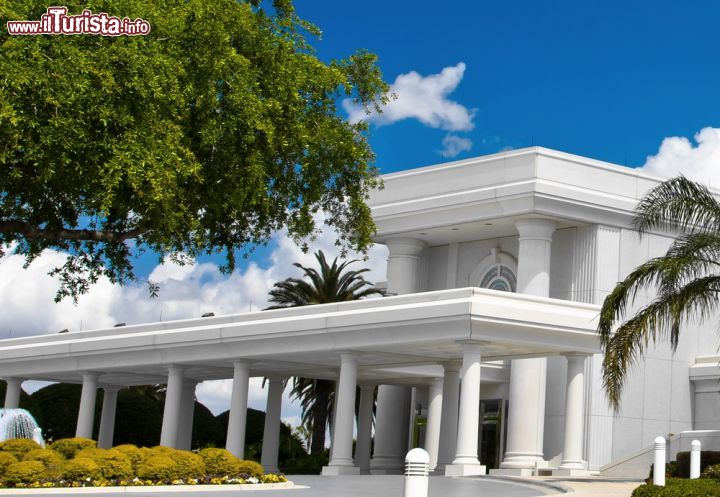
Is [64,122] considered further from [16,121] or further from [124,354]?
[124,354]

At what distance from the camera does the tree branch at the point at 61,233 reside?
69.4 feet

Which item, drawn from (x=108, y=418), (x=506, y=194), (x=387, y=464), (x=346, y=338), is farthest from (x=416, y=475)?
(x=108, y=418)

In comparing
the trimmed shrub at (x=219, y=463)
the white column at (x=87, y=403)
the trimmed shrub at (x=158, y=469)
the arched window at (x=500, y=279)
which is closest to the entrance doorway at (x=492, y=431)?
the arched window at (x=500, y=279)

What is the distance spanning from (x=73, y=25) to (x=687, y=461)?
21.4 m

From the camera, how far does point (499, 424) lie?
46000mm

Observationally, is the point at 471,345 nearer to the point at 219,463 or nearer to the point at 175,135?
the point at 219,463

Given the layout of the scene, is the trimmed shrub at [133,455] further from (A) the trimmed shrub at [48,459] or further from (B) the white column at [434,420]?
(B) the white column at [434,420]

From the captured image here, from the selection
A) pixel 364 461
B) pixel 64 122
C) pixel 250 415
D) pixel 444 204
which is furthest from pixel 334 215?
pixel 250 415

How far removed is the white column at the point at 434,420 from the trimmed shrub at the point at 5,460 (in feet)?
74.3

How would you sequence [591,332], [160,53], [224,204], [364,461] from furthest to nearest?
[364,461]
[591,332]
[224,204]
[160,53]

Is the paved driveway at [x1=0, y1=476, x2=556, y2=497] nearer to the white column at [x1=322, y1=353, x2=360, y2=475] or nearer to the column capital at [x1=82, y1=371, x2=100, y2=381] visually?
the white column at [x1=322, y1=353, x2=360, y2=475]

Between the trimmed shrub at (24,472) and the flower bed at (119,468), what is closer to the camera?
the trimmed shrub at (24,472)

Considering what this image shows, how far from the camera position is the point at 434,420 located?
44812 millimetres

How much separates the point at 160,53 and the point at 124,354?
1023 inches
